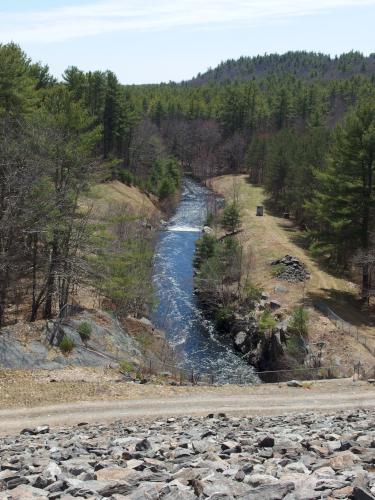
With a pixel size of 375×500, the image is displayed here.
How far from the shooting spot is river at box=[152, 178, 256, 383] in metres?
35.6

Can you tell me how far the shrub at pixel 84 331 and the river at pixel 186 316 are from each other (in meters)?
8.37

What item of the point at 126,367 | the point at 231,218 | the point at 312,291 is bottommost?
the point at 126,367

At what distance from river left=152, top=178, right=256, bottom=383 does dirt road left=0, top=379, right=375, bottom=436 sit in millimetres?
10833

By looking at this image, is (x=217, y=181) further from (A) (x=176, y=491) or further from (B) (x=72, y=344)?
(A) (x=176, y=491)

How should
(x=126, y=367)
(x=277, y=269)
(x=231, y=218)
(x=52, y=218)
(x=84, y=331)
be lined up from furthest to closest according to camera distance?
1. (x=231, y=218)
2. (x=277, y=269)
3. (x=84, y=331)
4. (x=52, y=218)
5. (x=126, y=367)

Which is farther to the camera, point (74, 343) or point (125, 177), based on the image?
point (125, 177)

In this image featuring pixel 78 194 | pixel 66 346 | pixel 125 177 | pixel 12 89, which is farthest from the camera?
pixel 125 177

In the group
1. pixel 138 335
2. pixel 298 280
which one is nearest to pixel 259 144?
pixel 298 280

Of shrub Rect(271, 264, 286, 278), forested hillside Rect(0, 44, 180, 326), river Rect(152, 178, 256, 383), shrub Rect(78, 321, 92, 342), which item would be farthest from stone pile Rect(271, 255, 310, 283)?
shrub Rect(78, 321, 92, 342)

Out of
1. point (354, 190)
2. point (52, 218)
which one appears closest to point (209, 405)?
point (52, 218)

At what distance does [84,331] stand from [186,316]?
56.1ft

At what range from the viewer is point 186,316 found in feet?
144

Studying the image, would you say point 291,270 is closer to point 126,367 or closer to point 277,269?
point 277,269

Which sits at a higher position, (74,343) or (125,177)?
(125,177)
